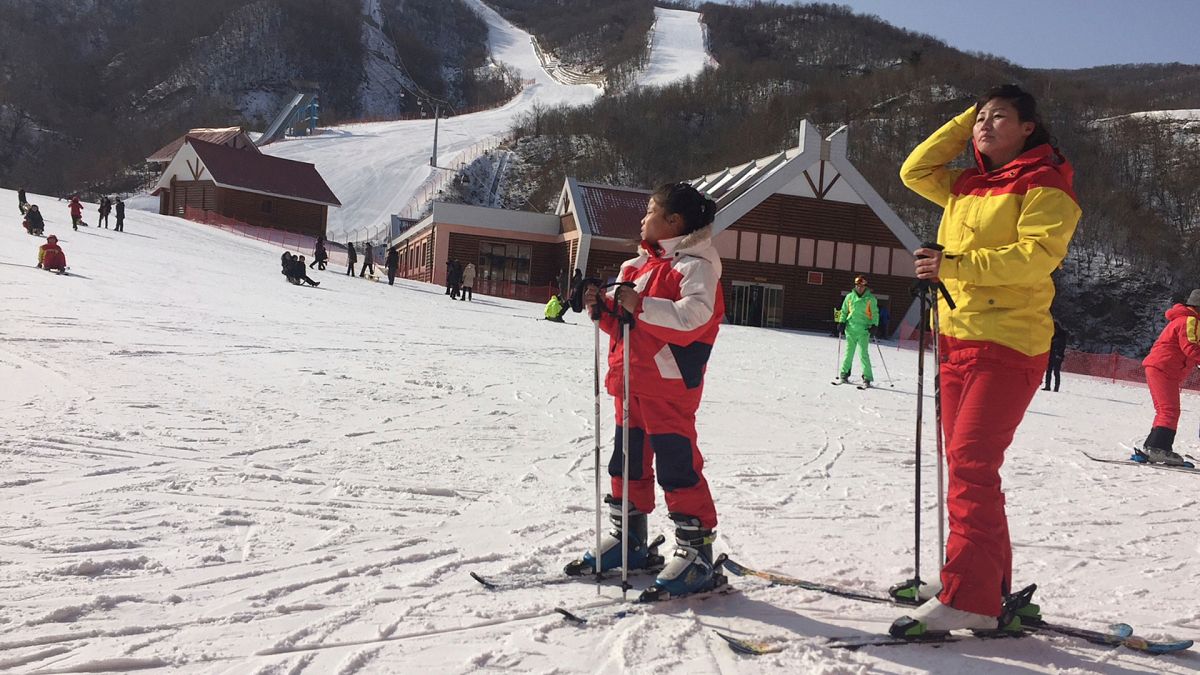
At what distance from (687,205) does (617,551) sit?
1390 millimetres

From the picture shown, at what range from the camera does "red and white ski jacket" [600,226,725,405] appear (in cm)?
271

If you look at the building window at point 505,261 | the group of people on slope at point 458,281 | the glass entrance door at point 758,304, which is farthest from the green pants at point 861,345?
the building window at point 505,261

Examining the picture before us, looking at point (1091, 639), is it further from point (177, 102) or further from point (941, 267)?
point (177, 102)

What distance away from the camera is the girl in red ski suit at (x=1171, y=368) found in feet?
21.8

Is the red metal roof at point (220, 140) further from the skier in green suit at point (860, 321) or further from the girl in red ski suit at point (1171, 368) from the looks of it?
the girl in red ski suit at point (1171, 368)

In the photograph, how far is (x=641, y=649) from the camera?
2.36 metres

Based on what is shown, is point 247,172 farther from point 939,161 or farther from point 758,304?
point 939,161

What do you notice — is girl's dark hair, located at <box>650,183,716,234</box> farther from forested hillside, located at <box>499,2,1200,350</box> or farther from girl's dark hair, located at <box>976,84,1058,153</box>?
forested hillside, located at <box>499,2,1200,350</box>

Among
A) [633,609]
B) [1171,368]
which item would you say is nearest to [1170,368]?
[1171,368]

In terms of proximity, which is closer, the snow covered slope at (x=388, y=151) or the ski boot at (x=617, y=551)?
the ski boot at (x=617, y=551)

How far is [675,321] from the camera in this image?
271 cm

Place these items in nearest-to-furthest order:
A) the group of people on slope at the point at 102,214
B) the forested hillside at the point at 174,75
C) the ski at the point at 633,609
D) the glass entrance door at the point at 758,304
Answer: the ski at the point at 633,609 → the group of people on slope at the point at 102,214 → the glass entrance door at the point at 758,304 → the forested hillside at the point at 174,75

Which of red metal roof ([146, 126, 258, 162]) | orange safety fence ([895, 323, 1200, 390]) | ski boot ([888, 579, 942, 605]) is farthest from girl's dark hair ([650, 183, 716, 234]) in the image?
red metal roof ([146, 126, 258, 162])

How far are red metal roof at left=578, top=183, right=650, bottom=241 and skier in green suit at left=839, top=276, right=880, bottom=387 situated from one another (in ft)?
64.7
